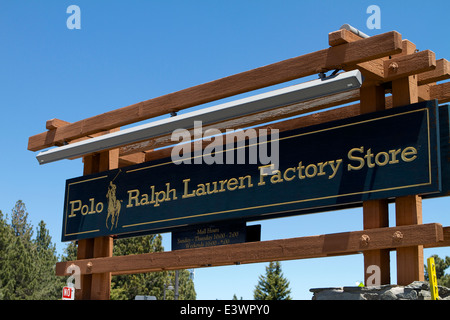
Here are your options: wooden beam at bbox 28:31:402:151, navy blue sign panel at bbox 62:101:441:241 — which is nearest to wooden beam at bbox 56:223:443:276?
navy blue sign panel at bbox 62:101:441:241

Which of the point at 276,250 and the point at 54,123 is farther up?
the point at 54,123

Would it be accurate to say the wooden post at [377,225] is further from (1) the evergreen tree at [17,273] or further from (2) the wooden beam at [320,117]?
(1) the evergreen tree at [17,273]

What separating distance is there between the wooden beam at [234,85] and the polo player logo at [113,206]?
3.86ft

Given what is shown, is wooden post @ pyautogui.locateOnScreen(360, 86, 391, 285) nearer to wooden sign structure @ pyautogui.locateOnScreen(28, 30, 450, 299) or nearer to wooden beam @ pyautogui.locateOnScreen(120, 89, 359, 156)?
wooden sign structure @ pyautogui.locateOnScreen(28, 30, 450, 299)

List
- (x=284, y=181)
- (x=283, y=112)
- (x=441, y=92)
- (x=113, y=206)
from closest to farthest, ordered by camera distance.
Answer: (x=441, y=92)
(x=284, y=181)
(x=283, y=112)
(x=113, y=206)

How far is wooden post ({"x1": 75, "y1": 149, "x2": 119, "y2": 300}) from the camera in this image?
13070 mm

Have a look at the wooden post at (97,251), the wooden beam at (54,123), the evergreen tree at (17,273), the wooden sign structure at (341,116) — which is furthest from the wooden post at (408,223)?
the evergreen tree at (17,273)

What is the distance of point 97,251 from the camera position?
1334 centimetres

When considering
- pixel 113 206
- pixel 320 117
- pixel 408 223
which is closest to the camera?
pixel 408 223

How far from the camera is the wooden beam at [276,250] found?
896 centimetres

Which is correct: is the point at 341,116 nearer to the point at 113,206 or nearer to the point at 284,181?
the point at 284,181

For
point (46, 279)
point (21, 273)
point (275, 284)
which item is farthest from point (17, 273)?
point (275, 284)

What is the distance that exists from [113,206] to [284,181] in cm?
400
